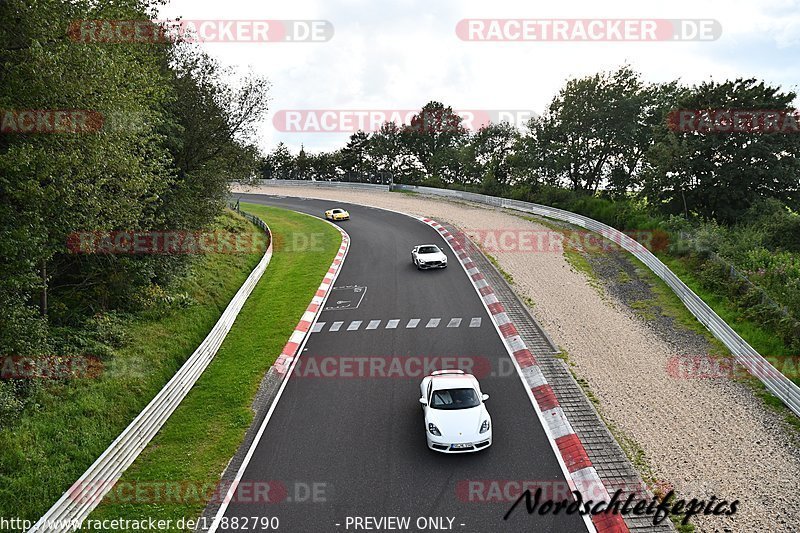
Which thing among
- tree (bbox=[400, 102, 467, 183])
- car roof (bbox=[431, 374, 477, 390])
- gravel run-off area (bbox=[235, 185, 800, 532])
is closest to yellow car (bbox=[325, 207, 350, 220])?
gravel run-off area (bbox=[235, 185, 800, 532])

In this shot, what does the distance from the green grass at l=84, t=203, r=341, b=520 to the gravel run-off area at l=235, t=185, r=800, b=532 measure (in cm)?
978

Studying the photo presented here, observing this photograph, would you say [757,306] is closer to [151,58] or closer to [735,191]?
[735,191]

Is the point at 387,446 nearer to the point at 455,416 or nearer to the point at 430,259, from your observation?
the point at 455,416

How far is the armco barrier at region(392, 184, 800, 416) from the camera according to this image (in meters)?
14.0

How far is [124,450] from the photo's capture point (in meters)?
11.4

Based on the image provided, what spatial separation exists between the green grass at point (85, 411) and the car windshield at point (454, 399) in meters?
7.85

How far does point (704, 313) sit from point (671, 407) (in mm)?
6961

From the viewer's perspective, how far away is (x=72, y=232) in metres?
13.2

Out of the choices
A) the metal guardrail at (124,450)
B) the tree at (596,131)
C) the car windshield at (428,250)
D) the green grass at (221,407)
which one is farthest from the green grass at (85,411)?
the tree at (596,131)

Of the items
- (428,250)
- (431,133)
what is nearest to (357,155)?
(431,133)

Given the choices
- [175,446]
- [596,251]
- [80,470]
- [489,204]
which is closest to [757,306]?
[596,251]

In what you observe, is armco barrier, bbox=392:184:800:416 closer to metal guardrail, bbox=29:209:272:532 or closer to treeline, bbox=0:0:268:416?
metal guardrail, bbox=29:209:272:532

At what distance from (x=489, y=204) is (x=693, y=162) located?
55.8ft

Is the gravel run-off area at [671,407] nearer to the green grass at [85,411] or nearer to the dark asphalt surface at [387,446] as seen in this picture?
the dark asphalt surface at [387,446]
